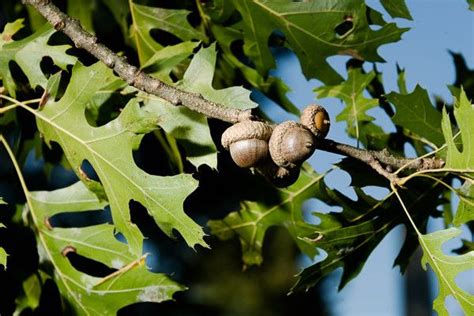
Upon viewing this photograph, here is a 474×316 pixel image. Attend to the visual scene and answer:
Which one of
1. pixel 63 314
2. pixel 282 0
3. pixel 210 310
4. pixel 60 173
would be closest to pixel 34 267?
pixel 63 314

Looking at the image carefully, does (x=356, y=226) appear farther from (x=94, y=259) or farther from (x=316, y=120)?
(x=94, y=259)

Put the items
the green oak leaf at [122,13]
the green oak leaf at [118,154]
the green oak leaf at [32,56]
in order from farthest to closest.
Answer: the green oak leaf at [122,13] → the green oak leaf at [32,56] → the green oak leaf at [118,154]

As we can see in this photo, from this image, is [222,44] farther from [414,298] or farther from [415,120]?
[414,298]

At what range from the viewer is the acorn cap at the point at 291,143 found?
0.90m

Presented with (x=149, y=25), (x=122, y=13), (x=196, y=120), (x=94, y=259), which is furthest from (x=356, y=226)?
(x=122, y=13)

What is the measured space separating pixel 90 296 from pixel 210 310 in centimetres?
610

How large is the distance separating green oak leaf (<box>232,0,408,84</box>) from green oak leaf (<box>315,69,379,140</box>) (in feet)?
0.13

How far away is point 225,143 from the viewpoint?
0.97m

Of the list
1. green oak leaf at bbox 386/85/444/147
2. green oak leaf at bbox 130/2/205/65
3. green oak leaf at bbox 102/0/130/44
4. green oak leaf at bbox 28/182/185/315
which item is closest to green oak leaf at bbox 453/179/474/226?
green oak leaf at bbox 386/85/444/147

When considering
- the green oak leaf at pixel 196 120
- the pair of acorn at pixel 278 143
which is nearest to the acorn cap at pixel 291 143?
the pair of acorn at pixel 278 143

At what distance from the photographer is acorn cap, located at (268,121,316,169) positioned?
90 cm

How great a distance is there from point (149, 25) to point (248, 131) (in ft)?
A: 1.74

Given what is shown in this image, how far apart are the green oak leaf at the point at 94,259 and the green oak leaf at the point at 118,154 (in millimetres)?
87

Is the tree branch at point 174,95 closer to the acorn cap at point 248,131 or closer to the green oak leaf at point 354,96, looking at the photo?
the acorn cap at point 248,131
